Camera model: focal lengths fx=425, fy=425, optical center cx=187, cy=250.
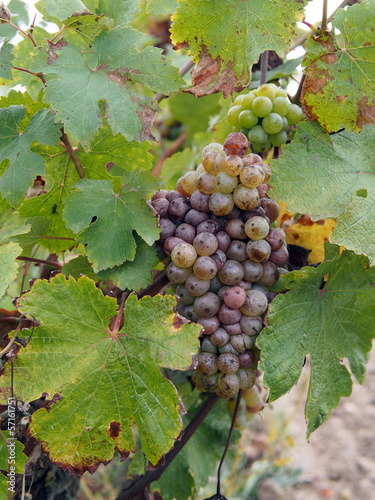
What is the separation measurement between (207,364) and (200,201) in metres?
0.32

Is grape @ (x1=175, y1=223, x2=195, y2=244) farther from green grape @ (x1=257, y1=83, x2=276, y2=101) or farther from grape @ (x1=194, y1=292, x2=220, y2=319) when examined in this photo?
green grape @ (x1=257, y1=83, x2=276, y2=101)

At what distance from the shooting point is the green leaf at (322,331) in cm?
80

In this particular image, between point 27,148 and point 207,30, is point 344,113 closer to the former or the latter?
point 207,30

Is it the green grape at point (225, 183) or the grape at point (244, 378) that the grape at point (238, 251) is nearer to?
the green grape at point (225, 183)

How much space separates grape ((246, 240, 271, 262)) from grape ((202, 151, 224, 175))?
158 millimetres

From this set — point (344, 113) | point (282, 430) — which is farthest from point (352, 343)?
point (282, 430)

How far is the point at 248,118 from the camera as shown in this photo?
95 centimetres

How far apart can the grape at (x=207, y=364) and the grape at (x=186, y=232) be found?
0.22m

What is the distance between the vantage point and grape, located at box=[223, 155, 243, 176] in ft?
2.62

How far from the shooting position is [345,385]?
0.83 metres

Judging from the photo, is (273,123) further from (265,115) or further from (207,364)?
A: (207,364)

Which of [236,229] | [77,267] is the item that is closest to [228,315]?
[236,229]

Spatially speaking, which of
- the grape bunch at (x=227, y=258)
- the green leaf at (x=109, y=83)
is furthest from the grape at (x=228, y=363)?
the green leaf at (x=109, y=83)

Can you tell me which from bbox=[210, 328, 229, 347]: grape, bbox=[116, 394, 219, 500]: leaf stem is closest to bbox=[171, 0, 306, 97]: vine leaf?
bbox=[210, 328, 229, 347]: grape
